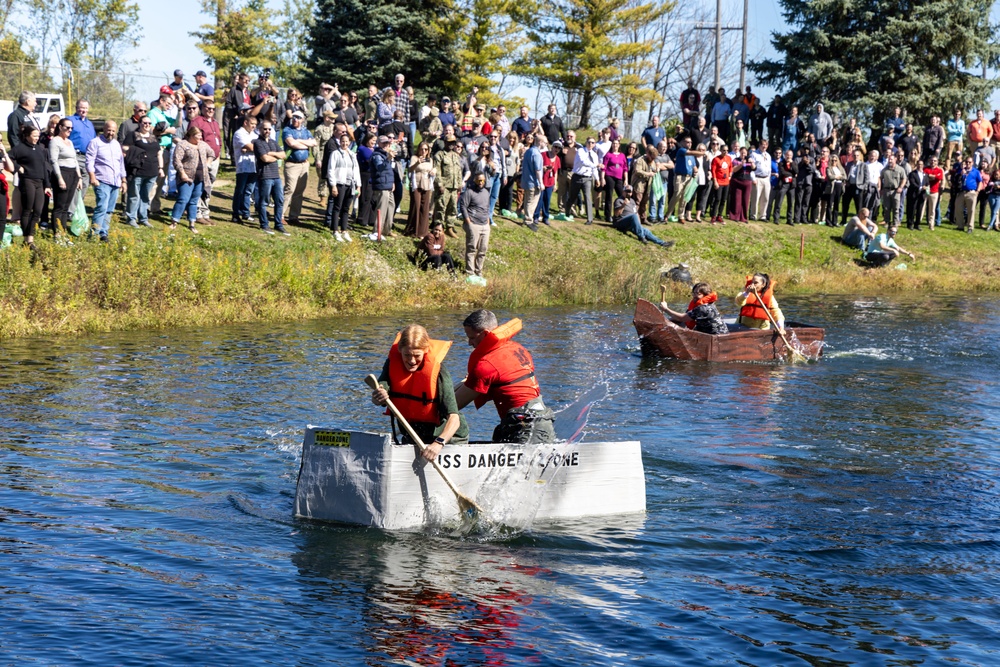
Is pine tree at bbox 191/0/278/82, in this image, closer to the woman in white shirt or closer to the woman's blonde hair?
the woman in white shirt

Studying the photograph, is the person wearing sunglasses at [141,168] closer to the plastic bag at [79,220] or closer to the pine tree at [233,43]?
the plastic bag at [79,220]

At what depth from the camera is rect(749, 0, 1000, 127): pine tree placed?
1684 inches

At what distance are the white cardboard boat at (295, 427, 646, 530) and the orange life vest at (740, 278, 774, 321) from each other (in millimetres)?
10934

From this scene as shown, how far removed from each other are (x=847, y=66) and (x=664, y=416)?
31640mm

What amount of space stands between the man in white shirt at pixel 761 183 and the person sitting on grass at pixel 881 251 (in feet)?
10.5

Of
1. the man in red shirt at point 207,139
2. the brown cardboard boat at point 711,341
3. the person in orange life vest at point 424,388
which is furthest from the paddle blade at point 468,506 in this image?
the man in red shirt at point 207,139

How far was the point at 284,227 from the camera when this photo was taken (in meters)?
26.1

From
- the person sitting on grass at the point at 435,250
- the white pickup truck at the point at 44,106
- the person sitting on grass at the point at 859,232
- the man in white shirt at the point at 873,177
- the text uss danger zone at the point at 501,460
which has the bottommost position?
the text uss danger zone at the point at 501,460

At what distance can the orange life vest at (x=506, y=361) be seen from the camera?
11.0 meters

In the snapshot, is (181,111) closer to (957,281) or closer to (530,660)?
(530,660)

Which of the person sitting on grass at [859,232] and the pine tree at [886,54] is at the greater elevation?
the pine tree at [886,54]

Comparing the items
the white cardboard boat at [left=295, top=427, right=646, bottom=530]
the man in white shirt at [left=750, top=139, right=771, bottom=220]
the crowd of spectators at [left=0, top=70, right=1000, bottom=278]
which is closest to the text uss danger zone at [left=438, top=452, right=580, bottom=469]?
the white cardboard boat at [left=295, top=427, right=646, bottom=530]

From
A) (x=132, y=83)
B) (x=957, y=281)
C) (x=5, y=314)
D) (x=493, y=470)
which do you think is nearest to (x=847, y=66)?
(x=957, y=281)

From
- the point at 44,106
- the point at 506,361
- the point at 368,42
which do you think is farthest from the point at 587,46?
the point at 506,361
